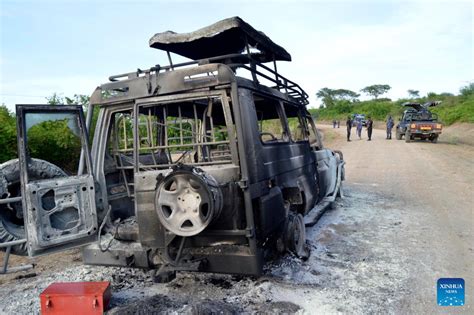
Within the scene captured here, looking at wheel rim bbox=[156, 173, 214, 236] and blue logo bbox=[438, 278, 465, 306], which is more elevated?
wheel rim bbox=[156, 173, 214, 236]

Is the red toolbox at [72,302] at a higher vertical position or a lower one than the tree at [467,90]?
lower

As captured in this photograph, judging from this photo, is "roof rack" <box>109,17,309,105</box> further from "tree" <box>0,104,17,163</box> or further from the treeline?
the treeline

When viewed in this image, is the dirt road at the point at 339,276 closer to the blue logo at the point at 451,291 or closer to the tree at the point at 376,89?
the blue logo at the point at 451,291

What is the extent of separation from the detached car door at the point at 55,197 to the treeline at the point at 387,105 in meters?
28.2

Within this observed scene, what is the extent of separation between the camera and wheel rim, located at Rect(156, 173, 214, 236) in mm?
2979

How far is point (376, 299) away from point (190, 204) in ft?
6.28

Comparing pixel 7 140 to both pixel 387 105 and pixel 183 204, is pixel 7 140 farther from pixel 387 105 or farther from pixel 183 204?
pixel 387 105

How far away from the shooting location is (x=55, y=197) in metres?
3.55

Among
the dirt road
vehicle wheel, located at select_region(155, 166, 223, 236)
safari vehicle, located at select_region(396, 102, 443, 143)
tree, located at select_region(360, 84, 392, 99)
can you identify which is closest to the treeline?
tree, located at select_region(360, 84, 392, 99)

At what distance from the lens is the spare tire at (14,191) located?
371 centimetres

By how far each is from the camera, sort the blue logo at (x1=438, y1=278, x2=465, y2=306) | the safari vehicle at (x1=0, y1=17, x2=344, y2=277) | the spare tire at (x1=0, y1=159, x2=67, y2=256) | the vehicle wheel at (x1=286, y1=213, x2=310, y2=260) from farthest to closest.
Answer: the vehicle wheel at (x1=286, y1=213, x2=310, y2=260) < the spare tire at (x1=0, y1=159, x2=67, y2=256) < the safari vehicle at (x1=0, y1=17, x2=344, y2=277) < the blue logo at (x1=438, y1=278, x2=465, y2=306)

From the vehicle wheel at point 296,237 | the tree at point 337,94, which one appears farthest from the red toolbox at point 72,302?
the tree at point 337,94

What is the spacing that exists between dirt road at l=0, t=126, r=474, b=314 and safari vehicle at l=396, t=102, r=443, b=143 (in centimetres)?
1401

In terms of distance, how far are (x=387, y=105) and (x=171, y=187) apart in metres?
44.7
